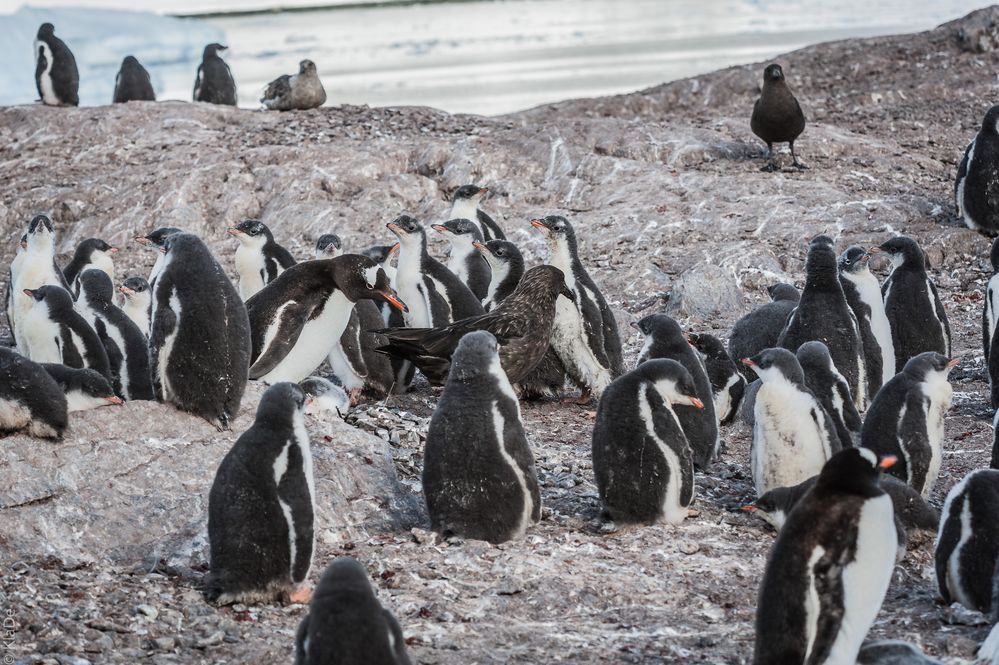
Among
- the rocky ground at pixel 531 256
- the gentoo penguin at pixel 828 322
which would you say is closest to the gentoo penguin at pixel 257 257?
the rocky ground at pixel 531 256

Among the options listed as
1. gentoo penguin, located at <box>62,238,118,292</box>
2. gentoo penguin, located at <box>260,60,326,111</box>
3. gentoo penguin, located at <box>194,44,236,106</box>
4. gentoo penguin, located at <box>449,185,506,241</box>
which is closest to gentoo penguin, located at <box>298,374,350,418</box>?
gentoo penguin, located at <box>449,185,506,241</box>

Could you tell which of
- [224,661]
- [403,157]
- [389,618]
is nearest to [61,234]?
[403,157]

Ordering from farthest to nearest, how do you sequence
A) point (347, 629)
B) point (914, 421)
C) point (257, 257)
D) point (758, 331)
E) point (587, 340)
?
point (257, 257) < point (758, 331) < point (587, 340) < point (914, 421) < point (347, 629)

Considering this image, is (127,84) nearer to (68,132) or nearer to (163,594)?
(68,132)

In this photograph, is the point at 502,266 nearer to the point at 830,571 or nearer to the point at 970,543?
the point at 970,543

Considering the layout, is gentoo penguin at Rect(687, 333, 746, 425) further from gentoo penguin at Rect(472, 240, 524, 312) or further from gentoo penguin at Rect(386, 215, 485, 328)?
gentoo penguin at Rect(386, 215, 485, 328)

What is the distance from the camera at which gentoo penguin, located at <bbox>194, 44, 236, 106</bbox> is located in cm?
1777

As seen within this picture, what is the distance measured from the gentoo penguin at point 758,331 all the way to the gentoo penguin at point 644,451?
8.04 ft

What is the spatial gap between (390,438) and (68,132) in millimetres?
9103

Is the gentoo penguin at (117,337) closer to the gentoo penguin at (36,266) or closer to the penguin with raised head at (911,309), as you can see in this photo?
the gentoo penguin at (36,266)

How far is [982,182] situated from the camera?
10961 millimetres

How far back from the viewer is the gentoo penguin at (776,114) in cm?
1227

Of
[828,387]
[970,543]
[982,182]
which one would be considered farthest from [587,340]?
[982,182]

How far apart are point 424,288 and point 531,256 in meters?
3.07
